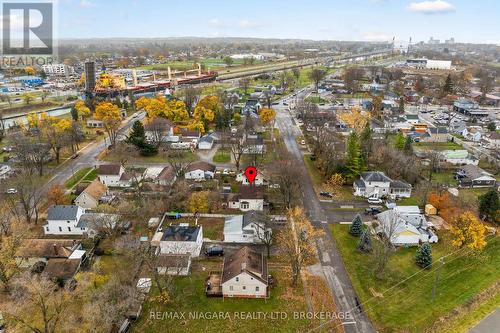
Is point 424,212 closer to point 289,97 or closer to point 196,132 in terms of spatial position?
point 196,132

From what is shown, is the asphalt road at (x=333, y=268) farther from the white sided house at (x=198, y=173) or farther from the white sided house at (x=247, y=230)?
the white sided house at (x=198, y=173)

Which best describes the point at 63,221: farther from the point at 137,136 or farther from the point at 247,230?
the point at 137,136

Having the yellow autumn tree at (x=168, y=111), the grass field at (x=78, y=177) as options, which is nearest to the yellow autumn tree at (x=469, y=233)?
the grass field at (x=78, y=177)

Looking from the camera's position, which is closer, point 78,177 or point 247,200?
point 247,200

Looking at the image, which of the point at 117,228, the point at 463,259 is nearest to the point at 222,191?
the point at 117,228

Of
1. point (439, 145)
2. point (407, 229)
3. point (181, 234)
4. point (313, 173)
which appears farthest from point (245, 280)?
point (439, 145)

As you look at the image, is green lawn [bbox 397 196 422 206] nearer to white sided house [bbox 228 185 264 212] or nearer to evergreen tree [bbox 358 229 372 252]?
evergreen tree [bbox 358 229 372 252]
